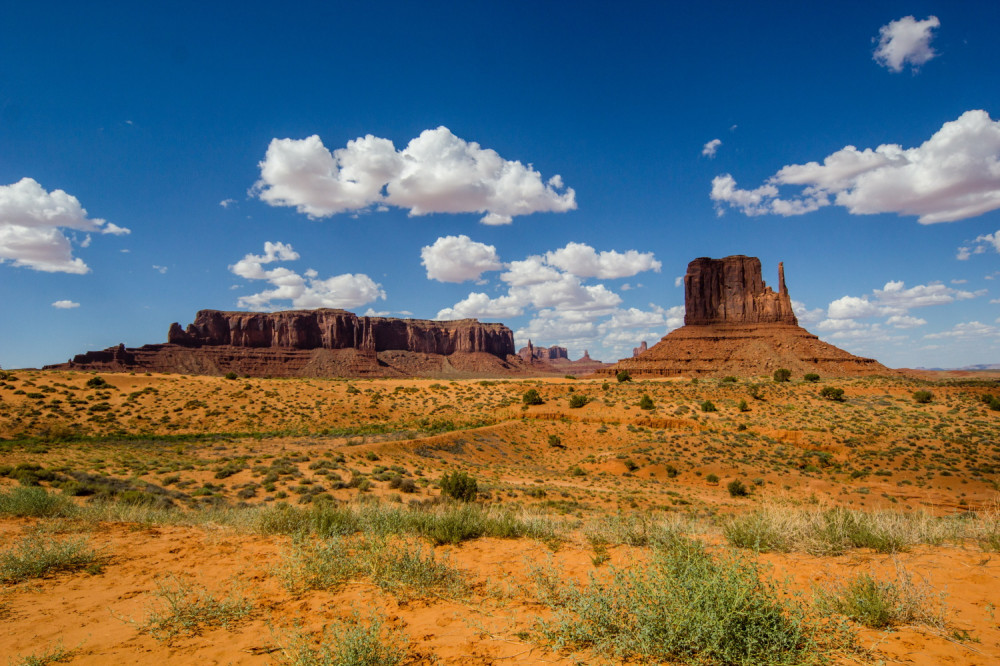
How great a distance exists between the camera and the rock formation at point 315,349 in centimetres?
11381

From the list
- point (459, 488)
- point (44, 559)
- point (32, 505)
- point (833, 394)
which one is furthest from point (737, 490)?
point (32, 505)

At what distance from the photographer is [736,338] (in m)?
94.0

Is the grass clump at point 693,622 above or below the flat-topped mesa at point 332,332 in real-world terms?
below

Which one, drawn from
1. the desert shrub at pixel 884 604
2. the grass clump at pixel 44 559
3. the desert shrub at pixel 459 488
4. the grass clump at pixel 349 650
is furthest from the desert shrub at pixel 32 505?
the desert shrub at pixel 884 604

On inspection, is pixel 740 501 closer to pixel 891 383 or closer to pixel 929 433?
pixel 929 433

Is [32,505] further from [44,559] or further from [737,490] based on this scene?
[737,490]

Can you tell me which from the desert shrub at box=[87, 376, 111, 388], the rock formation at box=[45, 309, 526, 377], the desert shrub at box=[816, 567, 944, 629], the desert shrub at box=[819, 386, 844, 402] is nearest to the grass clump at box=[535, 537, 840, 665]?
the desert shrub at box=[816, 567, 944, 629]

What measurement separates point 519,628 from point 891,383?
6160 cm

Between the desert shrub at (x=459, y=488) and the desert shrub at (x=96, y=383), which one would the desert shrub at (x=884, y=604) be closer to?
the desert shrub at (x=459, y=488)

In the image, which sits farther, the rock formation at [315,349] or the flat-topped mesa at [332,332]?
the flat-topped mesa at [332,332]

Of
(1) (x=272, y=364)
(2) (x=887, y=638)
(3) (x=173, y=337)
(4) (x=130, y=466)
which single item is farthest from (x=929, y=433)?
(3) (x=173, y=337)

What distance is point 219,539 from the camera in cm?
891

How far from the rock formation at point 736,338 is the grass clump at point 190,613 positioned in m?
83.2

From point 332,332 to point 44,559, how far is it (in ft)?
485
